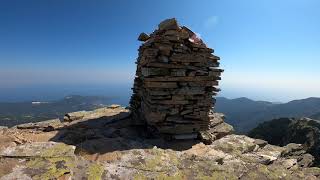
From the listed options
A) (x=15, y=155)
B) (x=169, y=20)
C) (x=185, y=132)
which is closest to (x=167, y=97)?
(x=185, y=132)

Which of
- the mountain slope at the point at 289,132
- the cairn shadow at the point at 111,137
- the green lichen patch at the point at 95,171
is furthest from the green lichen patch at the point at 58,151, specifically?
the mountain slope at the point at 289,132

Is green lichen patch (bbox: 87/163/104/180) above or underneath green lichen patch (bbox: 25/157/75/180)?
underneath

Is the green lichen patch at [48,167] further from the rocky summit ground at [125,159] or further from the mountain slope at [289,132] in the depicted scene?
the mountain slope at [289,132]

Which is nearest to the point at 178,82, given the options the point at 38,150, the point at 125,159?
the point at 125,159

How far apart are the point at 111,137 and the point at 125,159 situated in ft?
11.9

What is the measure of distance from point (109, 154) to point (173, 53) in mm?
6352

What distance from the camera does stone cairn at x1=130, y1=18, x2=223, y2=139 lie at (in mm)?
13281

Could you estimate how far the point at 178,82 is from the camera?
13.5 meters

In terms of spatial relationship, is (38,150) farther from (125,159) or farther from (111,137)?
(111,137)

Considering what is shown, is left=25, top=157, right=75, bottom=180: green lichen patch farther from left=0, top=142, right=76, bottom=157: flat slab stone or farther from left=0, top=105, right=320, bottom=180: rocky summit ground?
left=0, top=142, right=76, bottom=157: flat slab stone

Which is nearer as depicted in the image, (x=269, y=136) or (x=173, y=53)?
(x=173, y=53)

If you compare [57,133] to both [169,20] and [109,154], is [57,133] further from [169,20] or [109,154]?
[169,20]

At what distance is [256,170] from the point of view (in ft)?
28.5

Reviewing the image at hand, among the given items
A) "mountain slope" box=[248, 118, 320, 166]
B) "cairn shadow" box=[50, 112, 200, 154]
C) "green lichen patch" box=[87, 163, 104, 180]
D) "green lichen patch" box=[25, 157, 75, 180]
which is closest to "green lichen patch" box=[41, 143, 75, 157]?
"green lichen patch" box=[25, 157, 75, 180]
